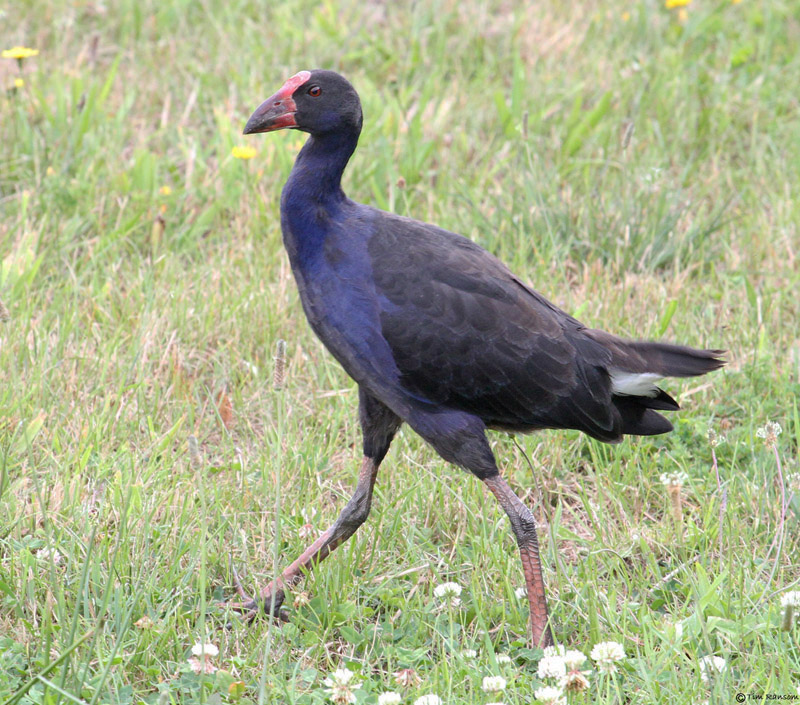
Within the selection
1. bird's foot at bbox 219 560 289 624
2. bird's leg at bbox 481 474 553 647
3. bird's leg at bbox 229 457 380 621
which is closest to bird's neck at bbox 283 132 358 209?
bird's leg at bbox 229 457 380 621

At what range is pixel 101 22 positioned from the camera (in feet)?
22.3

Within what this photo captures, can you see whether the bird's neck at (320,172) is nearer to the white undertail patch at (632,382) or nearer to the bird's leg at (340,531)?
the bird's leg at (340,531)

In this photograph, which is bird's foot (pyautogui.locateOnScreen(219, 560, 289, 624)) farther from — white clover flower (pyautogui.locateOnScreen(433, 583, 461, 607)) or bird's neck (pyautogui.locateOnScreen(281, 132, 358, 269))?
bird's neck (pyautogui.locateOnScreen(281, 132, 358, 269))

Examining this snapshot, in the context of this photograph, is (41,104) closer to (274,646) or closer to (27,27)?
(27,27)

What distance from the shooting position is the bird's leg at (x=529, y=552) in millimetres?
3219

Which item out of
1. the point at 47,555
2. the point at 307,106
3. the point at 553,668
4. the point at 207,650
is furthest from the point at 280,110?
the point at 553,668

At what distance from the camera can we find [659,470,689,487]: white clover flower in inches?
112

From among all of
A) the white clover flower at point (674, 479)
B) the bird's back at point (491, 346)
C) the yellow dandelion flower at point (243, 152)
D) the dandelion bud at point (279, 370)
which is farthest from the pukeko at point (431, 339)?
the yellow dandelion flower at point (243, 152)

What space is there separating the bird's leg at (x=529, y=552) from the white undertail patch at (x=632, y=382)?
1.72 feet

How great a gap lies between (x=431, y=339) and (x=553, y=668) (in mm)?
1013

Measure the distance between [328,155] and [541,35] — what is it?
3.94 meters

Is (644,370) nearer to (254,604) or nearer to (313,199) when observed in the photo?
(313,199)

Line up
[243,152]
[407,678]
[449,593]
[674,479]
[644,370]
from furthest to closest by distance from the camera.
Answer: [243,152], [644,370], [449,593], [674,479], [407,678]

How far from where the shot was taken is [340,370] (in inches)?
177
